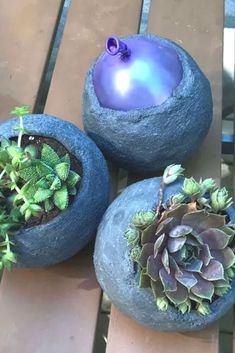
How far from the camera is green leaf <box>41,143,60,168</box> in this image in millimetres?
642

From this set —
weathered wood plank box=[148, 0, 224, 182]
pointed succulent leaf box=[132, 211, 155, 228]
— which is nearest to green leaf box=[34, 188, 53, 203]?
pointed succulent leaf box=[132, 211, 155, 228]

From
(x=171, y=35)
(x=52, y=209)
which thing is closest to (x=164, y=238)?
(x=52, y=209)

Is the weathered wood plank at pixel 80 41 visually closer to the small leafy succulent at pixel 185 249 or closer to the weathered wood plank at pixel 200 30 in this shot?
the weathered wood plank at pixel 200 30

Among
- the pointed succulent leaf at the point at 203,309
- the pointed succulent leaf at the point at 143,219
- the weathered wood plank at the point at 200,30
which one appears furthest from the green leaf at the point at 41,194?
the weathered wood plank at the point at 200,30

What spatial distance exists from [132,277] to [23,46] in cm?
50

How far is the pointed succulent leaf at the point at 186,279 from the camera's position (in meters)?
0.58

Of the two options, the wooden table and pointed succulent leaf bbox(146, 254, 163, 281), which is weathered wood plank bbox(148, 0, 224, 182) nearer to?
the wooden table

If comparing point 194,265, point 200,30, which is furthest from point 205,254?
point 200,30

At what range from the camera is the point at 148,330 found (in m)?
0.70

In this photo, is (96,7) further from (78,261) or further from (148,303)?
(148,303)

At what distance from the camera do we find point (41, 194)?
24.1 inches

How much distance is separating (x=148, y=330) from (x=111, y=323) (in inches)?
1.9

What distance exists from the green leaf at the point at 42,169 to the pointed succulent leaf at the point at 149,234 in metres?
0.13

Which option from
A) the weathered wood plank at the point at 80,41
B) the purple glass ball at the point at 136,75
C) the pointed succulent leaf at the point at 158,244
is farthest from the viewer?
the weathered wood plank at the point at 80,41
